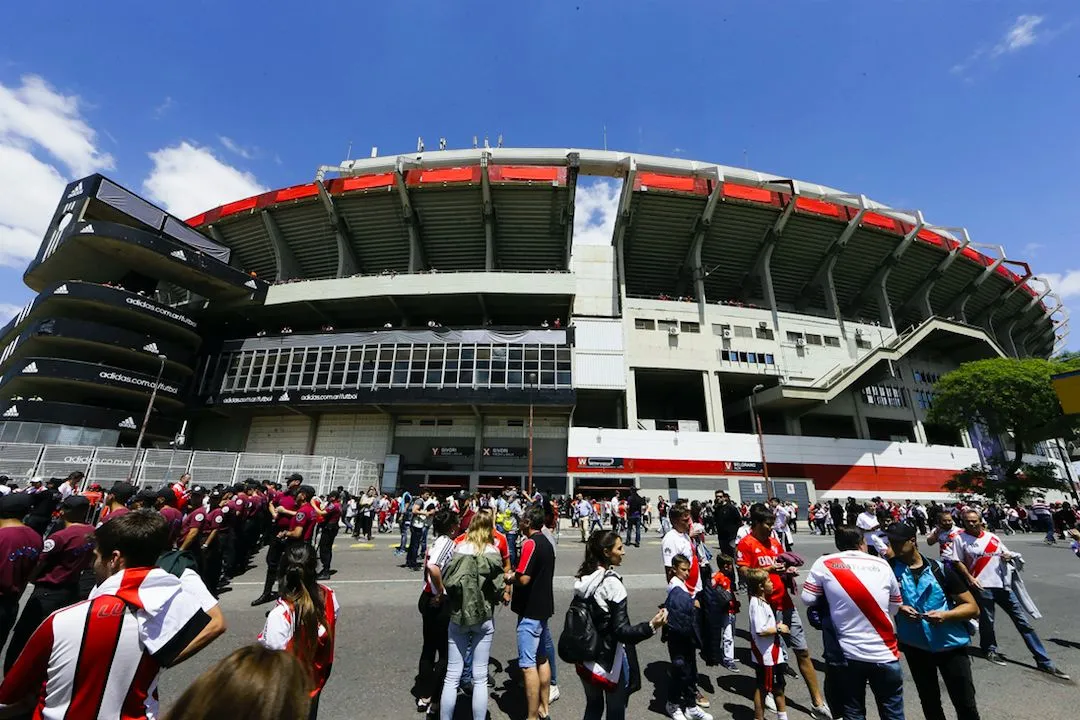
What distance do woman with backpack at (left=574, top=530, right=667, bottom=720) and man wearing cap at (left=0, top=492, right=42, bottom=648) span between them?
481cm

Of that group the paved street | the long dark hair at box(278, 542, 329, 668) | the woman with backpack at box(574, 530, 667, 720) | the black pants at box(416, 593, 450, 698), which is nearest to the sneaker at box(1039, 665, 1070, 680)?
the paved street

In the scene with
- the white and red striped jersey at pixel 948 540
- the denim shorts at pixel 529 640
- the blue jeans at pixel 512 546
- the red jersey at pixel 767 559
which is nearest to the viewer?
the denim shorts at pixel 529 640

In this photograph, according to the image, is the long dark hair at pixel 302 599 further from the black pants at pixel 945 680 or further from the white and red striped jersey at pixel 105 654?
the black pants at pixel 945 680

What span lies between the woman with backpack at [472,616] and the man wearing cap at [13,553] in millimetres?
3721

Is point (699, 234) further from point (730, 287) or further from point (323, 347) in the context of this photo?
point (323, 347)

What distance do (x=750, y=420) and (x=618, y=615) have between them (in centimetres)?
3921

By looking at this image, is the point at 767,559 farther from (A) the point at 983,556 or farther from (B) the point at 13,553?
(B) the point at 13,553

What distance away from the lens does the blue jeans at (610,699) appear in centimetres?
347

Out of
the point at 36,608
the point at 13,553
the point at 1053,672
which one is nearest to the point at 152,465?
the point at 36,608

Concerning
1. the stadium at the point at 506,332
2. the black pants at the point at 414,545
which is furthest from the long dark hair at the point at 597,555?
the stadium at the point at 506,332

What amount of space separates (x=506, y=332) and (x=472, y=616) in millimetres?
27361

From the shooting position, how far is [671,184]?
1336 inches

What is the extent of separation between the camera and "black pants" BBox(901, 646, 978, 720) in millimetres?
3639

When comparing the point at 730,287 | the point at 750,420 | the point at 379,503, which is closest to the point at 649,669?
the point at 379,503
